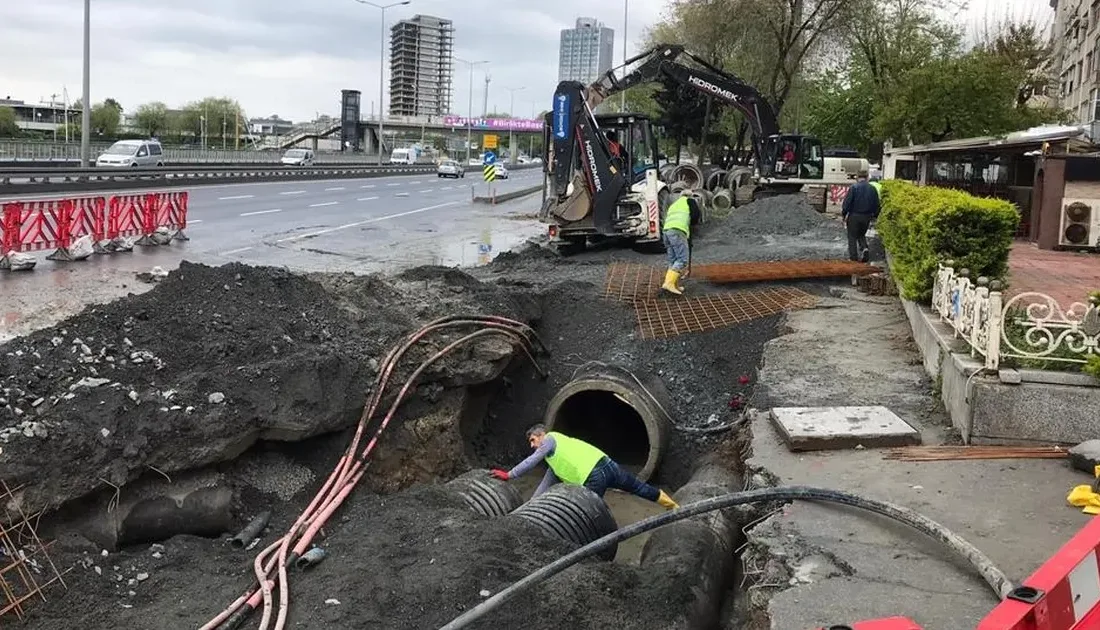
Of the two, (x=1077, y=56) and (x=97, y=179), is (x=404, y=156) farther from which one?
(x=97, y=179)

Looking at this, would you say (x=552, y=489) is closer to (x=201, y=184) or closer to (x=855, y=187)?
(x=855, y=187)

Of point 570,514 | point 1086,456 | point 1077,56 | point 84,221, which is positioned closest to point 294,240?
point 84,221

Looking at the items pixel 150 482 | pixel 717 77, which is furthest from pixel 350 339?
pixel 717 77

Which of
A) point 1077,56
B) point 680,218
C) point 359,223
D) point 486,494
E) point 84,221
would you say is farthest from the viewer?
point 1077,56

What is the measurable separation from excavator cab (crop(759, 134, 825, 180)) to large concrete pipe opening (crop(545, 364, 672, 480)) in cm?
1621

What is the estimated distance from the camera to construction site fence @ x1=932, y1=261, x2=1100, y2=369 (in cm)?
565

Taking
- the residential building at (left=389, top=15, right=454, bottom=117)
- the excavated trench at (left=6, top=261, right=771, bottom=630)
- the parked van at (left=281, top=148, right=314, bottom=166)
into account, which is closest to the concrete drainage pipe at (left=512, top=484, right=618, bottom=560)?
the excavated trench at (left=6, top=261, right=771, bottom=630)

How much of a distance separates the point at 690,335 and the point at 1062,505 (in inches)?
232

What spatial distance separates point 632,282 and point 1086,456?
8.40 m

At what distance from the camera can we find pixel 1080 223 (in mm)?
14641

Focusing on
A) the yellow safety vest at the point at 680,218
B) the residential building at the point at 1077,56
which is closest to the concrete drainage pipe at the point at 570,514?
the yellow safety vest at the point at 680,218

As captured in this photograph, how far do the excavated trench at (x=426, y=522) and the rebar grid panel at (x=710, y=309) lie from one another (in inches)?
21.4

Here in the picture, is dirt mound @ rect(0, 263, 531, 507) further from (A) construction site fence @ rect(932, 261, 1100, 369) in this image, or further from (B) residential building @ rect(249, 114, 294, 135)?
(B) residential building @ rect(249, 114, 294, 135)

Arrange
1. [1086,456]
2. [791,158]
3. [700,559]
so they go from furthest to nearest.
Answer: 1. [791,158]
2. [700,559]
3. [1086,456]
